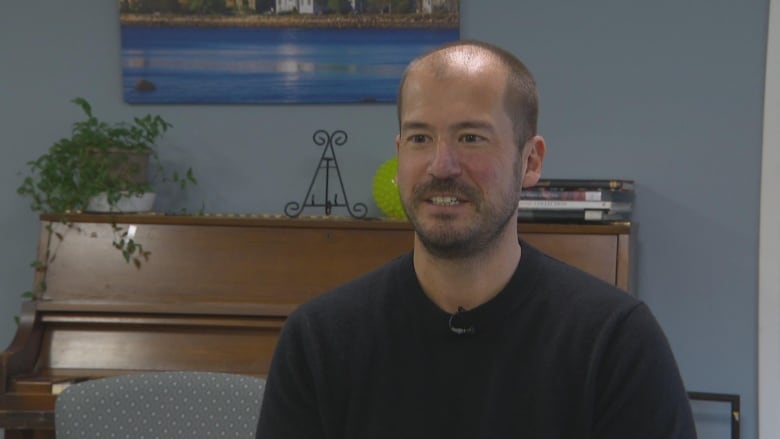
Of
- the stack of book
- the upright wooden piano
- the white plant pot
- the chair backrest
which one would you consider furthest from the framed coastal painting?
the chair backrest

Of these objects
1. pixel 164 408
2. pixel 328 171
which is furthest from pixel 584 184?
pixel 164 408

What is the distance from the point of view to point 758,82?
3.08 meters

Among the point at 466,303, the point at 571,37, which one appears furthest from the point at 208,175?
the point at 466,303

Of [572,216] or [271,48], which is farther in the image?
[271,48]

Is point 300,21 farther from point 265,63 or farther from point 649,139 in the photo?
point 649,139

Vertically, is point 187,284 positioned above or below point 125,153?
below

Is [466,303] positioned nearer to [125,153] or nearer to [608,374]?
[608,374]

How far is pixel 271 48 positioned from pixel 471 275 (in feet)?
7.01

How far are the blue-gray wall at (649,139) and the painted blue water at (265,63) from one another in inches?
2.0

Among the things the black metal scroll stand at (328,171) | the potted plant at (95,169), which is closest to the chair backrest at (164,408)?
the potted plant at (95,169)

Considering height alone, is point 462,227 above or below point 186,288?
above

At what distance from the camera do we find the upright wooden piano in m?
2.87

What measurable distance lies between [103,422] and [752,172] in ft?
6.97

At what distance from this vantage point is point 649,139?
315cm
